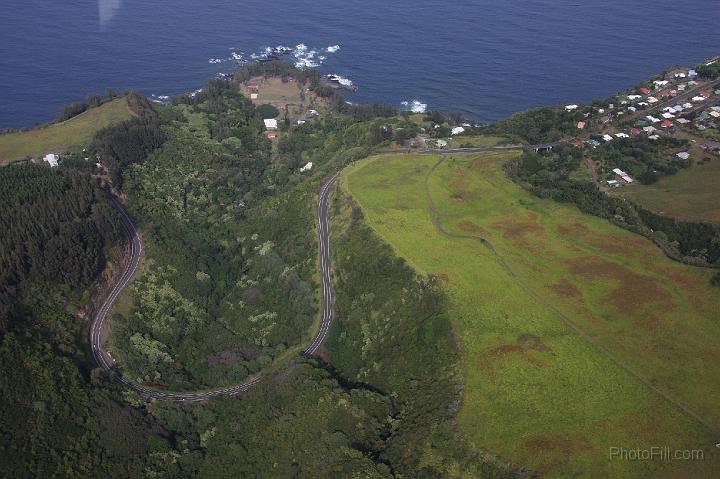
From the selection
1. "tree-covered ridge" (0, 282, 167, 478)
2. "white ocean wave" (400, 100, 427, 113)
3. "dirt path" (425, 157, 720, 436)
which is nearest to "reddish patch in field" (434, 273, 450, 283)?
"dirt path" (425, 157, 720, 436)

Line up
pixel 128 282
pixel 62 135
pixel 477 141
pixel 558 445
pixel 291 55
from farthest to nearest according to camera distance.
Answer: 1. pixel 291 55
2. pixel 62 135
3. pixel 477 141
4. pixel 128 282
5. pixel 558 445

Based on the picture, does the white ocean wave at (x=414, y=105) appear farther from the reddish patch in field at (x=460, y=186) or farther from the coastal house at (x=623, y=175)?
the coastal house at (x=623, y=175)

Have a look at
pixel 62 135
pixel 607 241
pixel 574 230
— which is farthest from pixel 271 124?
pixel 607 241

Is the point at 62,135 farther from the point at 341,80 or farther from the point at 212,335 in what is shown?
the point at 341,80

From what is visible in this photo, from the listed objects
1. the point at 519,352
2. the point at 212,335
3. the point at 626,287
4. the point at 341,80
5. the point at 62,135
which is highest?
the point at 341,80

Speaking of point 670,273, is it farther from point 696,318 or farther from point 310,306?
point 310,306

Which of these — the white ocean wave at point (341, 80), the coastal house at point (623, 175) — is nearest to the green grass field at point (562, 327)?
the coastal house at point (623, 175)

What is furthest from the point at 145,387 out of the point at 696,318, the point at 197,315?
the point at 696,318
